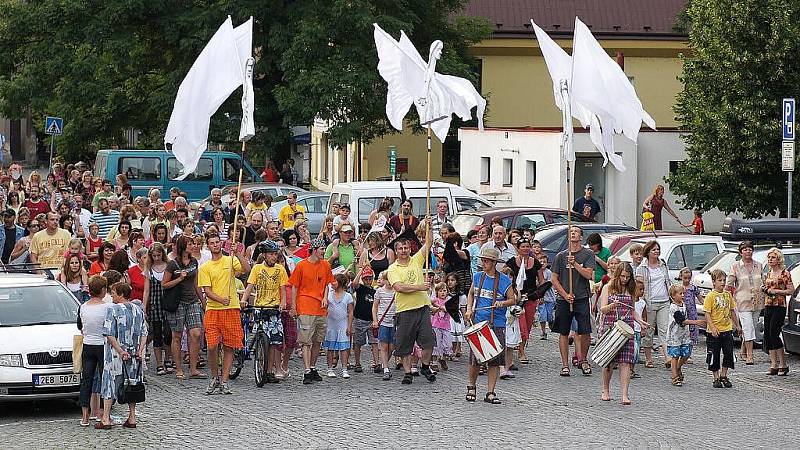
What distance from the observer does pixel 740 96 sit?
31.3 meters

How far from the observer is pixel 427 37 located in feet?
147

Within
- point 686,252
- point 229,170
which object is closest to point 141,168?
point 229,170

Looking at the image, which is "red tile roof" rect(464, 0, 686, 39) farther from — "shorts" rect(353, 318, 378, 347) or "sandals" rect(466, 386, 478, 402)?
"sandals" rect(466, 386, 478, 402)

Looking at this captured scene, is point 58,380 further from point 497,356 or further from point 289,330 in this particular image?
point 497,356

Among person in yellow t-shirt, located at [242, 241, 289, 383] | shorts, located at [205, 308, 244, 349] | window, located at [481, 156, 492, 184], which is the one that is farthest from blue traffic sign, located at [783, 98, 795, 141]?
window, located at [481, 156, 492, 184]

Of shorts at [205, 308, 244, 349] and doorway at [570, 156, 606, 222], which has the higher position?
doorway at [570, 156, 606, 222]

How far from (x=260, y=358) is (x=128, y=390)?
294 cm

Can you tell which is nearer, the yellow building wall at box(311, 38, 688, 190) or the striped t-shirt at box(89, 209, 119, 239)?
the striped t-shirt at box(89, 209, 119, 239)

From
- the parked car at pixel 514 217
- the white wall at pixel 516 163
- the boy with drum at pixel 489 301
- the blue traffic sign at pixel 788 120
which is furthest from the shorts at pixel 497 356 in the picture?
the white wall at pixel 516 163

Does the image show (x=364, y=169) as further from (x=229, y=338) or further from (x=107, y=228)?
(x=229, y=338)

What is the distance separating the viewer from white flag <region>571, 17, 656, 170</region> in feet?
56.2

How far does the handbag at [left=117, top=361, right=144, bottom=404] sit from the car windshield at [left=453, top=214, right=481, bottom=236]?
44.8 feet

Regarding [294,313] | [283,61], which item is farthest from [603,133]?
[283,61]

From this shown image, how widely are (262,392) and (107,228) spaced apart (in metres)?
7.86
